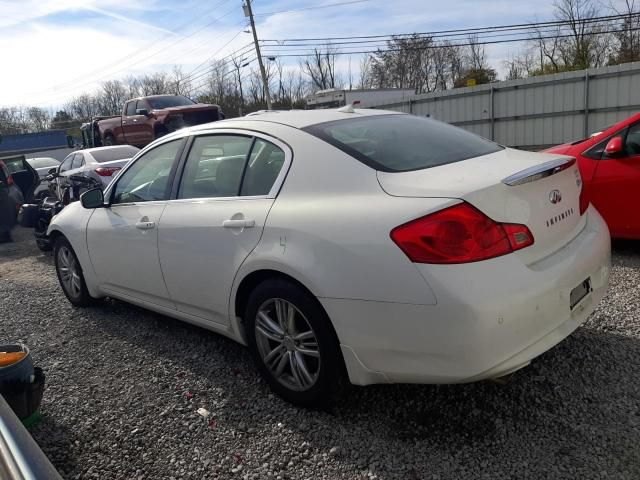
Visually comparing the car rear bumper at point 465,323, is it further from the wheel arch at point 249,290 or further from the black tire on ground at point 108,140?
the black tire on ground at point 108,140

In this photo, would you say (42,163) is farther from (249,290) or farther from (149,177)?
(249,290)

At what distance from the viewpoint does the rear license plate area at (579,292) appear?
→ 259 cm

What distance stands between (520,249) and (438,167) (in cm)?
62

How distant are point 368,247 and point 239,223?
0.94 meters

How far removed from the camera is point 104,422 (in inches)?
121

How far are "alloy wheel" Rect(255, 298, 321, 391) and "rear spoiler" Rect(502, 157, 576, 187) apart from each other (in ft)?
3.98

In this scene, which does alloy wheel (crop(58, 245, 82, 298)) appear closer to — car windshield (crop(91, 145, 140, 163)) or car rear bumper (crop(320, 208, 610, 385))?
car rear bumper (crop(320, 208, 610, 385))

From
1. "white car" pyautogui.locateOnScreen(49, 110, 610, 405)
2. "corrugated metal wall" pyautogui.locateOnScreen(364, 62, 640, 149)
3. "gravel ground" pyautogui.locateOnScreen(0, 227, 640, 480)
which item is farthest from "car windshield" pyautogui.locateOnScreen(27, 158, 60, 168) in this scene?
"white car" pyautogui.locateOnScreen(49, 110, 610, 405)

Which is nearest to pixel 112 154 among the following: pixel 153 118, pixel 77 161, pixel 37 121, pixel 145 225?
pixel 77 161

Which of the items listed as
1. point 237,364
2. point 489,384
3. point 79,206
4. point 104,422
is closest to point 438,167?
point 489,384

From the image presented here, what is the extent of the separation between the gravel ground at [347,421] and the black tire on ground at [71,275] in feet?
3.47

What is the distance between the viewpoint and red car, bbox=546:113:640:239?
4875mm

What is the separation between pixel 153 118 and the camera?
48.2ft

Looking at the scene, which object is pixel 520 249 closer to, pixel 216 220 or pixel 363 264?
pixel 363 264
